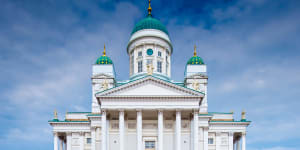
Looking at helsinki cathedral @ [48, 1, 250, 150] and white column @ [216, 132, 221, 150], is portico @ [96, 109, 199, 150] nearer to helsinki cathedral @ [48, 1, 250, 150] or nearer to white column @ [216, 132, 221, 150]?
helsinki cathedral @ [48, 1, 250, 150]

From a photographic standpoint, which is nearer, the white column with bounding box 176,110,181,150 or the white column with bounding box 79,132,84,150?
the white column with bounding box 176,110,181,150

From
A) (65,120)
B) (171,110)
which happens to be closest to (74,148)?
(65,120)

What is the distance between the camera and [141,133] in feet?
96.7

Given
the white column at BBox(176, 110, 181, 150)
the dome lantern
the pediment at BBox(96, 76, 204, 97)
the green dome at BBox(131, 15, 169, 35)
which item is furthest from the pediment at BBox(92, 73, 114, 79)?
the white column at BBox(176, 110, 181, 150)

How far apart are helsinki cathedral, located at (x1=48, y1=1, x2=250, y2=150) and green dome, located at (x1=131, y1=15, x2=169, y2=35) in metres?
6.22

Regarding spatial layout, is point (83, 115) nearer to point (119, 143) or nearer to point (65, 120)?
point (65, 120)

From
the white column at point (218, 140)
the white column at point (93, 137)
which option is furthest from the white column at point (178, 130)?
the white column at point (93, 137)

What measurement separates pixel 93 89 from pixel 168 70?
1229cm

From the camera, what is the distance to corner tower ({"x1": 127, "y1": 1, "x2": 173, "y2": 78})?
135 feet

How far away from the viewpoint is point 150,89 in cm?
3055

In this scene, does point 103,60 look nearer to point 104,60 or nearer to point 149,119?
point 104,60

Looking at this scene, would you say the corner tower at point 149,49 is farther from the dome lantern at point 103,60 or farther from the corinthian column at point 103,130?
the corinthian column at point 103,130

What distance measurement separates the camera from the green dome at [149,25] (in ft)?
145

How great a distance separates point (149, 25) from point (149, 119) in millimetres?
17903
